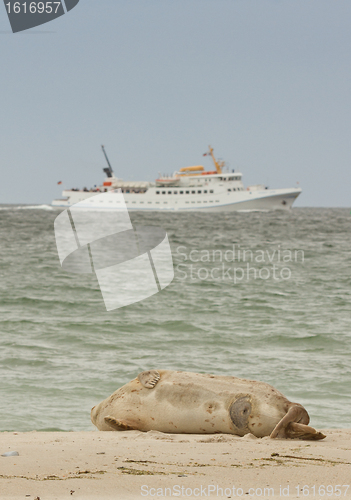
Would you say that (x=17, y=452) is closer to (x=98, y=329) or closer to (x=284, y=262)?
(x=98, y=329)

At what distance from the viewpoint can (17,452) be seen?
333 cm

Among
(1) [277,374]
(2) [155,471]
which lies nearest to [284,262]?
(1) [277,374]

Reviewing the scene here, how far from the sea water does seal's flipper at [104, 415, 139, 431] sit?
28.5 inches

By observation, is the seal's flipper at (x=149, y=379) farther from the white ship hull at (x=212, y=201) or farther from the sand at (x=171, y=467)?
the white ship hull at (x=212, y=201)

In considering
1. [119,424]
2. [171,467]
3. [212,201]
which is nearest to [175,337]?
[119,424]

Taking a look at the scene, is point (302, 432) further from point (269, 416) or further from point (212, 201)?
point (212, 201)

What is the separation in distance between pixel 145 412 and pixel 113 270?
12.7 m

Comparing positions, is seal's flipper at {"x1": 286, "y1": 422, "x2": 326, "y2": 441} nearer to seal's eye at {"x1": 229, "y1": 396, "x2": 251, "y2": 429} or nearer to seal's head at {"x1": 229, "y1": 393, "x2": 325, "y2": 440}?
seal's head at {"x1": 229, "y1": 393, "x2": 325, "y2": 440}

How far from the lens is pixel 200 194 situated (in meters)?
75.2

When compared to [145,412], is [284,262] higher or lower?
lower

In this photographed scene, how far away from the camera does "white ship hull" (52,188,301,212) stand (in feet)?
240

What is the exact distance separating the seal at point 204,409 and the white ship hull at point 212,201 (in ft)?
227

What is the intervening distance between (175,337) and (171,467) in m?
5.64

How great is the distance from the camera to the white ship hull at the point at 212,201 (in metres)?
73.1
